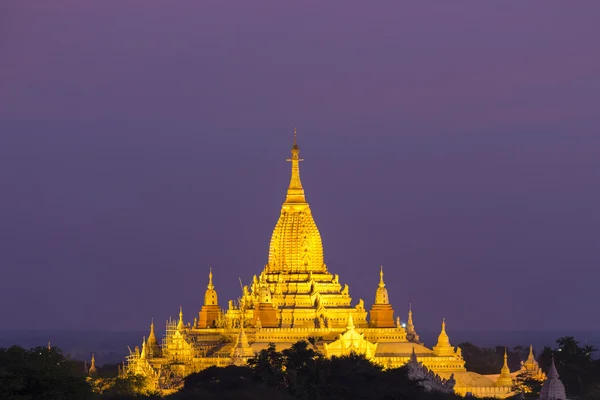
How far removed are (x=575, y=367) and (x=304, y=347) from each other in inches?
1007

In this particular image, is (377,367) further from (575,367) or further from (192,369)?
(575,367)

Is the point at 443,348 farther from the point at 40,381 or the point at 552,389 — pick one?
the point at 40,381

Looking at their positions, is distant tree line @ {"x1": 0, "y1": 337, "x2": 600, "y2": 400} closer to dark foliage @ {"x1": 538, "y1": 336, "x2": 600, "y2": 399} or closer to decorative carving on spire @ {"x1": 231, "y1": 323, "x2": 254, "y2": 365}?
decorative carving on spire @ {"x1": 231, "y1": 323, "x2": 254, "y2": 365}

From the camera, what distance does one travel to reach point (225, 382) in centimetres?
6912

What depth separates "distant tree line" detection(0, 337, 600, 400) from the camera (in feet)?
177

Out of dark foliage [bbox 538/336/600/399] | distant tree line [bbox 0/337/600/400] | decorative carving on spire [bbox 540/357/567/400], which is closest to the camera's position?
distant tree line [bbox 0/337/600/400]

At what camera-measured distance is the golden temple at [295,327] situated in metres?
88.2

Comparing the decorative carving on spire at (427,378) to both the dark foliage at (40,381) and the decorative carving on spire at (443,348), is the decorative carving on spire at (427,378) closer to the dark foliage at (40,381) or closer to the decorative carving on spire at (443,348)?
the decorative carving on spire at (443,348)

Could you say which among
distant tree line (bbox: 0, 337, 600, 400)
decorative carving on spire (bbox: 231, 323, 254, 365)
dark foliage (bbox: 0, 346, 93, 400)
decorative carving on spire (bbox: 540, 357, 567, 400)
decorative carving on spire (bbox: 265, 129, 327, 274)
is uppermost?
decorative carving on spire (bbox: 265, 129, 327, 274)

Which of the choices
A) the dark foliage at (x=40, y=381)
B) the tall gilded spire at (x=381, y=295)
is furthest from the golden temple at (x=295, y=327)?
the dark foliage at (x=40, y=381)

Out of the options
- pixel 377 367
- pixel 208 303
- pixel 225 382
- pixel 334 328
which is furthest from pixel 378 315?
pixel 225 382

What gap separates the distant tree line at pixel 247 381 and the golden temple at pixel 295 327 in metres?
6.84

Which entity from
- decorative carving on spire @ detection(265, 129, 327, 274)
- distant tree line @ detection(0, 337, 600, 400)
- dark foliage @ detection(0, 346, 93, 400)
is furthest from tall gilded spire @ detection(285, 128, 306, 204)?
dark foliage @ detection(0, 346, 93, 400)

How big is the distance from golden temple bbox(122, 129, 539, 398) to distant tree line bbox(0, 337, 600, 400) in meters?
6.84
